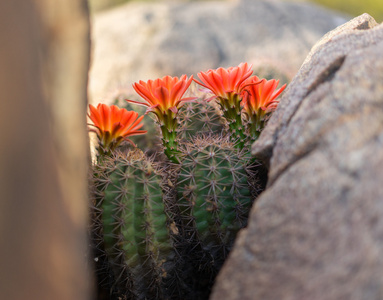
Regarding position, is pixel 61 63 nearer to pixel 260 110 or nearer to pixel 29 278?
pixel 29 278

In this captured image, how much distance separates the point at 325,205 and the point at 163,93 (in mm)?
854

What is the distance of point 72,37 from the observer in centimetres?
131

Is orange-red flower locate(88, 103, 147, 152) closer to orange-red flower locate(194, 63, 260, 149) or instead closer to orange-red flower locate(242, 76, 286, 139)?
orange-red flower locate(194, 63, 260, 149)

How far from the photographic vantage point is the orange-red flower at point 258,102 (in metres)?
1.86

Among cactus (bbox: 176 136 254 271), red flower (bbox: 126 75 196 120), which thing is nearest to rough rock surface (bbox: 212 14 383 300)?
cactus (bbox: 176 136 254 271)

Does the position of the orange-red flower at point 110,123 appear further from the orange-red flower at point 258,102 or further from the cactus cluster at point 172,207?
the orange-red flower at point 258,102

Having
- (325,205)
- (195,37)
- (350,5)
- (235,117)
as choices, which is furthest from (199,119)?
(350,5)

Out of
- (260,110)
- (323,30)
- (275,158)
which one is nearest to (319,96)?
(275,158)

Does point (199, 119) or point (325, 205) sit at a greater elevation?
point (325, 205)

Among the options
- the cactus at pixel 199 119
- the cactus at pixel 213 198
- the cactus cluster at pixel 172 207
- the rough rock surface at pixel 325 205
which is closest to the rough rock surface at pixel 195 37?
the cactus at pixel 199 119

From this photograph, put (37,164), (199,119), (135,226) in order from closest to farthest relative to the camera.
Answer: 1. (37,164)
2. (135,226)
3. (199,119)

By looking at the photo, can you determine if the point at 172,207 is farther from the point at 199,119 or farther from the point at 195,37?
the point at 195,37

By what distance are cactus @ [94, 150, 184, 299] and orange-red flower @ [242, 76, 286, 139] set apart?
0.47m

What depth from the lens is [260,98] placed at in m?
1.88
